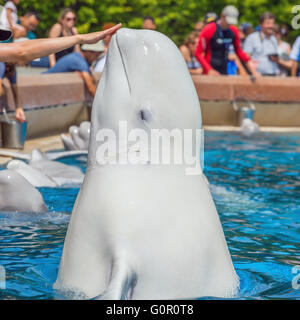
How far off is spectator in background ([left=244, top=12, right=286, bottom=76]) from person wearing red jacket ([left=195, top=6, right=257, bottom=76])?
83cm

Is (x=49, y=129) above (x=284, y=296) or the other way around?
the other way around

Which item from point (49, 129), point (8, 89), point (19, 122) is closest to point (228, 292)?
point (19, 122)

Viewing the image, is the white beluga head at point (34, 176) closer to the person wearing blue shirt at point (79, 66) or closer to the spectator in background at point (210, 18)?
the person wearing blue shirt at point (79, 66)

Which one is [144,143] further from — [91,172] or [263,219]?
[263,219]

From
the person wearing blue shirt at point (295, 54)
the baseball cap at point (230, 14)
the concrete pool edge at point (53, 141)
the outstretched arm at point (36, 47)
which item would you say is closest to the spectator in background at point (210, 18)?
the baseball cap at point (230, 14)

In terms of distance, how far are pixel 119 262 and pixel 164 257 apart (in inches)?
10.2

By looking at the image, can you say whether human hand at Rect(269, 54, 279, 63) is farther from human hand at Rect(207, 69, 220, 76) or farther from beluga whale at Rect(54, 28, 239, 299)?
beluga whale at Rect(54, 28, 239, 299)

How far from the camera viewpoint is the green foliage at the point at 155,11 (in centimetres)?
2308

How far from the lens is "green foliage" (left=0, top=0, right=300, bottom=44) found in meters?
23.1

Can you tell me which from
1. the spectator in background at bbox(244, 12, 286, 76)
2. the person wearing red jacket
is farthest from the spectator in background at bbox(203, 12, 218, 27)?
the spectator in background at bbox(244, 12, 286, 76)

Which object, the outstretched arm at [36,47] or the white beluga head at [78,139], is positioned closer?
the outstretched arm at [36,47]

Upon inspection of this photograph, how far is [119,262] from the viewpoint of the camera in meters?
3.17

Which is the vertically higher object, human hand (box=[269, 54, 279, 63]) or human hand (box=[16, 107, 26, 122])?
human hand (box=[16, 107, 26, 122])

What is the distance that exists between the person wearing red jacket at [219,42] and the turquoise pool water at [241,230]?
3331 mm
